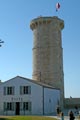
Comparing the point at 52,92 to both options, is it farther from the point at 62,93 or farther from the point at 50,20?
the point at 50,20

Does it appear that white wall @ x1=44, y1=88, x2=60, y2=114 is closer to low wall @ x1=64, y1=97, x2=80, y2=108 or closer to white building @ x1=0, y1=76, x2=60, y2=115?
white building @ x1=0, y1=76, x2=60, y2=115

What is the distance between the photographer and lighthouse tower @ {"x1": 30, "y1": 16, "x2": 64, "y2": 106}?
63188 millimetres

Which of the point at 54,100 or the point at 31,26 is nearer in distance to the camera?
the point at 54,100

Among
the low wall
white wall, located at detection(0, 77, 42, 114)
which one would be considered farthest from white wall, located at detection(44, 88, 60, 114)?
the low wall

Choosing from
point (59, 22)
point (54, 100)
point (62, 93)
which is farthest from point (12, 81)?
point (59, 22)

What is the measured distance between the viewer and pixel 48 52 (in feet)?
211

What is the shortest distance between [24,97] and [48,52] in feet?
57.2

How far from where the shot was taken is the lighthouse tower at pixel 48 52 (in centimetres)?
6319

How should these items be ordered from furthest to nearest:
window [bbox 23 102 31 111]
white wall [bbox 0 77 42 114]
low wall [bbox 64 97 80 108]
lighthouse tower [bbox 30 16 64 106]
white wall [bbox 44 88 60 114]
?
low wall [bbox 64 97 80 108], lighthouse tower [bbox 30 16 64 106], white wall [bbox 44 88 60 114], window [bbox 23 102 31 111], white wall [bbox 0 77 42 114]

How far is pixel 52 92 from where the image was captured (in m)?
53.1

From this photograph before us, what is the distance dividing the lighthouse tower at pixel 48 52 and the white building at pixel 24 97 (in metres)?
12.3

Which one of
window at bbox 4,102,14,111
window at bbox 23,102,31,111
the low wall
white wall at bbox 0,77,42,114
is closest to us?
white wall at bbox 0,77,42,114

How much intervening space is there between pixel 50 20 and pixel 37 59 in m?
8.63

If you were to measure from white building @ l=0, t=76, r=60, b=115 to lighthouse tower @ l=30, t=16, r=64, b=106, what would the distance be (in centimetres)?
1226
